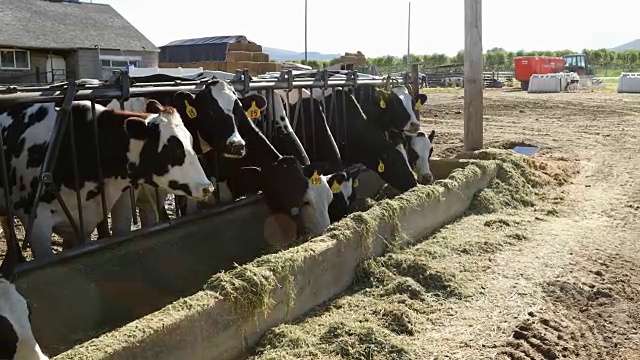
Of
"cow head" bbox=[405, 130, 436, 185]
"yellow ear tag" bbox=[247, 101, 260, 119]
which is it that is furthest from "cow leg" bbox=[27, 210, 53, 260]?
"cow head" bbox=[405, 130, 436, 185]

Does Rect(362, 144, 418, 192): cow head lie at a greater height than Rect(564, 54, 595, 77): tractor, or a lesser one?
lesser

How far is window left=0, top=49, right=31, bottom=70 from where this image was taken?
29188 millimetres

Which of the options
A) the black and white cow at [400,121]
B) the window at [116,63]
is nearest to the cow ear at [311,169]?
the black and white cow at [400,121]

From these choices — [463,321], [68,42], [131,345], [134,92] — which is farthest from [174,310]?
[68,42]

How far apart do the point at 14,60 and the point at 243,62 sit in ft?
32.8

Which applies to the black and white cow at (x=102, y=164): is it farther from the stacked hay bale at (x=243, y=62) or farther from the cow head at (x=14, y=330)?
the stacked hay bale at (x=243, y=62)

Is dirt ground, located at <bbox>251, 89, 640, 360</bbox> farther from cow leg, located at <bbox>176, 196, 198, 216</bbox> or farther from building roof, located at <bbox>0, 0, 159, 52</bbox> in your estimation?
building roof, located at <bbox>0, 0, 159, 52</bbox>

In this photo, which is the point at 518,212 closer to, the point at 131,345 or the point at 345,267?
the point at 345,267

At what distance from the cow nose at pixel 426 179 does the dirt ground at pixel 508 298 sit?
4.37ft

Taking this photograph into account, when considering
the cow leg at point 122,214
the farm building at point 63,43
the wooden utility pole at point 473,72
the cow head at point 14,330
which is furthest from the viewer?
the farm building at point 63,43

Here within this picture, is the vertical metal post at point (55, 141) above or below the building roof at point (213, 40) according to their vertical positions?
below

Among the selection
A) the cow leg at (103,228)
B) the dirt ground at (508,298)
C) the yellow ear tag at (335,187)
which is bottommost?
the dirt ground at (508,298)

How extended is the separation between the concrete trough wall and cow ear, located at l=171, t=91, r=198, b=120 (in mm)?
1815

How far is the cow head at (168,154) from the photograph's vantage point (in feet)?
17.3
